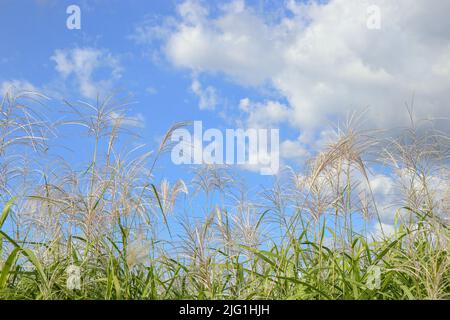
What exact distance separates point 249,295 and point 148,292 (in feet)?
2.40

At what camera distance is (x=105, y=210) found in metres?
4.32

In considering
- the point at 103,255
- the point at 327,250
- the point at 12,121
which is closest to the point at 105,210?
the point at 103,255

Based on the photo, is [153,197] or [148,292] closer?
[148,292]

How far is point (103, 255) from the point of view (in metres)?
4.18

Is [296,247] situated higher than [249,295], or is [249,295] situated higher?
[296,247]

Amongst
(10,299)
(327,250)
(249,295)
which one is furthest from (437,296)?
(10,299)
